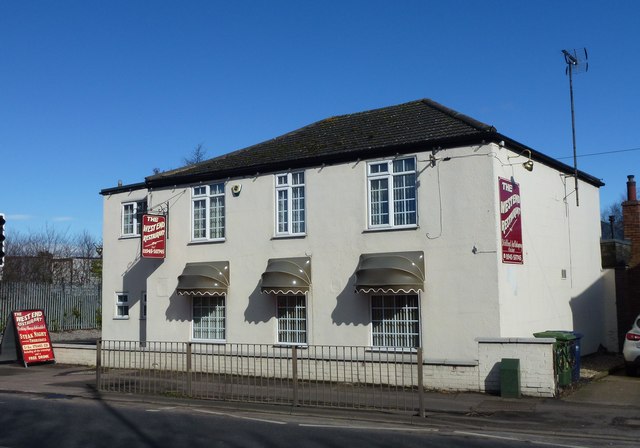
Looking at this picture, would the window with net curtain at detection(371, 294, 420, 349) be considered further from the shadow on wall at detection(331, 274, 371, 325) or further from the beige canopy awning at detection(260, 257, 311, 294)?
the beige canopy awning at detection(260, 257, 311, 294)

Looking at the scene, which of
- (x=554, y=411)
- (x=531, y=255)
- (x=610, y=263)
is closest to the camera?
(x=554, y=411)

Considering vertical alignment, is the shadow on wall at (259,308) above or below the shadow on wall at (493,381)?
above

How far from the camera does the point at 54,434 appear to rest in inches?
404

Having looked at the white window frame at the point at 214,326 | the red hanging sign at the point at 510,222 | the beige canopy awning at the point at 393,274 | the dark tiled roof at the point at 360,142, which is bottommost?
the white window frame at the point at 214,326

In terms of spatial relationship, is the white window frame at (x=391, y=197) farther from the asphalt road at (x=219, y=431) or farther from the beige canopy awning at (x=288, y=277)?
the asphalt road at (x=219, y=431)

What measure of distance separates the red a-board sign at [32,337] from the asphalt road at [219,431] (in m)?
8.44

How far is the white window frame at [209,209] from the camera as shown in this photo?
1947cm

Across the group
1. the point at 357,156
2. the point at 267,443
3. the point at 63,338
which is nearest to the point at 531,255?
the point at 357,156

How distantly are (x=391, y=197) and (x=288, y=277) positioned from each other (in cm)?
325

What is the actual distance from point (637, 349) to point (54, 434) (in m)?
12.9

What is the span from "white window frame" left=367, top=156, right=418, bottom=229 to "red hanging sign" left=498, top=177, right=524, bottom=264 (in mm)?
2028

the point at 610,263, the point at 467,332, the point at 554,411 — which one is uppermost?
the point at 610,263

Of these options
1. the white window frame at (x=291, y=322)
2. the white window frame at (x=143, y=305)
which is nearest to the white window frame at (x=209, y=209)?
the white window frame at (x=291, y=322)

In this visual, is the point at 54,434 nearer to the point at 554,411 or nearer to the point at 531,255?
the point at 554,411
